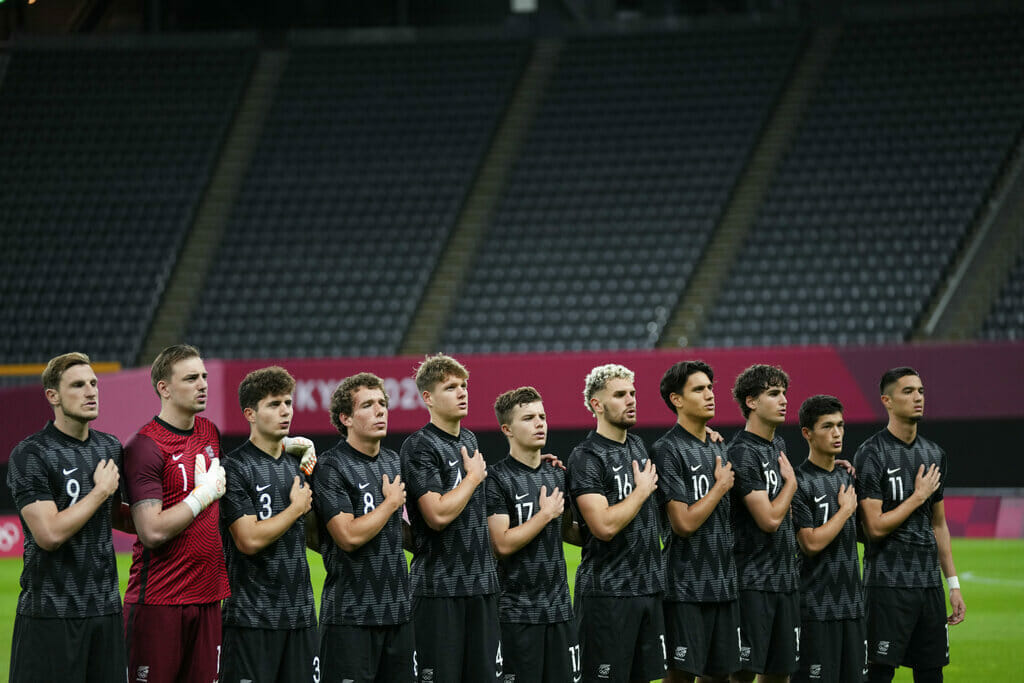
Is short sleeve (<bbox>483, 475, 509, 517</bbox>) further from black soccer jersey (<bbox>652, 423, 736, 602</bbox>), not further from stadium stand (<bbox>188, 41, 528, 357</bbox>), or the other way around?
stadium stand (<bbox>188, 41, 528, 357</bbox>)

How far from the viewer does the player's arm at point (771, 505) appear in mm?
6953

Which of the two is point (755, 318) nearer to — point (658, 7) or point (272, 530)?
point (658, 7)

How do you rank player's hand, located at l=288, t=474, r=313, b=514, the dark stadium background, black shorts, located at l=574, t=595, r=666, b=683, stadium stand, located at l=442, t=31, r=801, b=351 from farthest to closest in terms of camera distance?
stadium stand, located at l=442, t=31, r=801, b=351, the dark stadium background, black shorts, located at l=574, t=595, r=666, b=683, player's hand, located at l=288, t=474, r=313, b=514

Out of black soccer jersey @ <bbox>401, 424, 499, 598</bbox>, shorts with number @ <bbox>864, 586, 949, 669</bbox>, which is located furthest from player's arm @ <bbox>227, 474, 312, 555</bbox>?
shorts with number @ <bbox>864, 586, 949, 669</bbox>

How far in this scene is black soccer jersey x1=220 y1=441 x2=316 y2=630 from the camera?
19.8 feet

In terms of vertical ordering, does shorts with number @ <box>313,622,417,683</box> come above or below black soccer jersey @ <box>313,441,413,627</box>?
below

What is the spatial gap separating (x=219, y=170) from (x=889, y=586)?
68.3ft

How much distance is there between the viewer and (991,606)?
12.6m

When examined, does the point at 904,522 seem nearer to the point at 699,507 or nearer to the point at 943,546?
the point at 943,546

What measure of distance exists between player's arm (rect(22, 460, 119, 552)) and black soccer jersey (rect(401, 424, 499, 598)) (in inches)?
57.8

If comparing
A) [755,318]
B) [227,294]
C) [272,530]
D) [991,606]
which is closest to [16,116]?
[227,294]

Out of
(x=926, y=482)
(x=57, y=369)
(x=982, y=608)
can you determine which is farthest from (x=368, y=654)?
(x=982, y=608)

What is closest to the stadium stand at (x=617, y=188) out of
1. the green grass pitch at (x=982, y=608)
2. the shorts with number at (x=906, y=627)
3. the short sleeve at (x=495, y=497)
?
the green grass pitch at (x=982, y=608)

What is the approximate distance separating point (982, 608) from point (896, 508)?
18.9 ft
